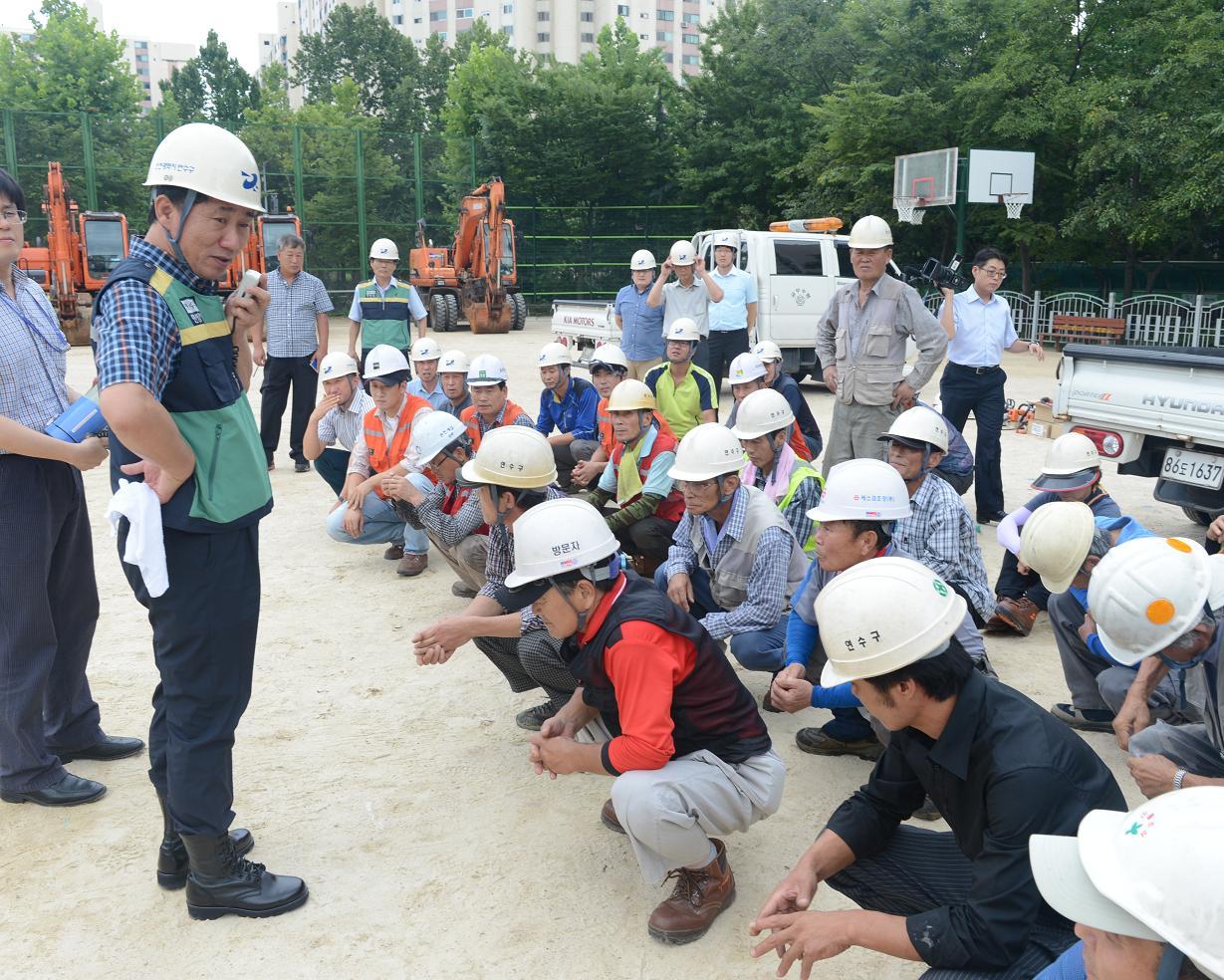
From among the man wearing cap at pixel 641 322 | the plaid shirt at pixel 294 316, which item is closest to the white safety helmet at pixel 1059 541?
the man wearing cap at pixel 641 322

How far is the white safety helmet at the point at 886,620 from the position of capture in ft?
7.20

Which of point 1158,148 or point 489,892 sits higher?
point 1158,148

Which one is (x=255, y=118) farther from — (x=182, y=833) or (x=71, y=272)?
(x=182, y=833)

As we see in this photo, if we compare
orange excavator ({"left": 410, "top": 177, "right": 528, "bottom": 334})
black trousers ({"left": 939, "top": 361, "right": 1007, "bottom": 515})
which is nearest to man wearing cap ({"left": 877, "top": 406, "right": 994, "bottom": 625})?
black trousers ({"left": 939, "top": 361, "right": 1007, "bottom": 515})

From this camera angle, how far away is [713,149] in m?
28.6

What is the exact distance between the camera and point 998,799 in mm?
2104

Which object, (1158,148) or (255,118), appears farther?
(255,118)

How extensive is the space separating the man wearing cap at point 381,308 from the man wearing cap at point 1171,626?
7.04m

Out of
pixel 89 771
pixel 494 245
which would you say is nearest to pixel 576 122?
pixel 494 245

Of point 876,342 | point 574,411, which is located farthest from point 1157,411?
point 574,411

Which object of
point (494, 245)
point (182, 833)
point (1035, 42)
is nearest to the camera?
point (182, 833)

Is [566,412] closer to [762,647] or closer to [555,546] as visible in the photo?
[762,647]

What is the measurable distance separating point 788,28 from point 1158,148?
13506 millimetres

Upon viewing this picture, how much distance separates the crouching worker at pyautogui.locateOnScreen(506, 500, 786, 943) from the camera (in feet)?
9.20
